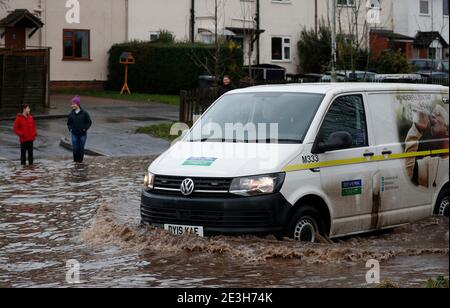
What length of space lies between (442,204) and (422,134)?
995mm

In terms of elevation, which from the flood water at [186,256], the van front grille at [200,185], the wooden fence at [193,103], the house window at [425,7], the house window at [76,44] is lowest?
the flood water at [186,256]

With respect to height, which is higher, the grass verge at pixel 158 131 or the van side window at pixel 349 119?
the van side window at pixel 349 119

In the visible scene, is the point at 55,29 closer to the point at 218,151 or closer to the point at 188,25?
the point at 188,25

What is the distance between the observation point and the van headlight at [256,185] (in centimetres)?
970

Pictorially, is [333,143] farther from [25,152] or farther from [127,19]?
[127,19]

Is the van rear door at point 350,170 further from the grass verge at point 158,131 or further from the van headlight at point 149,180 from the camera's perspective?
the grass verge at point 158,131

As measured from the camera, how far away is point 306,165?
33.1 feet

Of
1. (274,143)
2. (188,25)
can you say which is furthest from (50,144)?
(188,25)

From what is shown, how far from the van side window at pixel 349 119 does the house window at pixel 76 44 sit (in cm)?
3252

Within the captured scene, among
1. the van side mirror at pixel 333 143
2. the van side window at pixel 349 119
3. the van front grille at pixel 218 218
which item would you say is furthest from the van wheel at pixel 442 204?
the van front grille at pixel 218 218

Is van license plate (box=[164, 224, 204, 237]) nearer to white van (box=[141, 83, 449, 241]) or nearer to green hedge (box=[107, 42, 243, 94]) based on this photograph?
white van (box=[141, 83, 449, 241])

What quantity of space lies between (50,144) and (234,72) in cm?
1352

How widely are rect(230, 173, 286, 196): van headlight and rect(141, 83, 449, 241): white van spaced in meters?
0.01

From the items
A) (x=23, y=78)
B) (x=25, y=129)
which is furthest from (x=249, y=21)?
(x=25, y=129)
